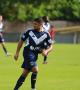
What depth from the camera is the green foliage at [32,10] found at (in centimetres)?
7819

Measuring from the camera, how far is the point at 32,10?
79.0 meters

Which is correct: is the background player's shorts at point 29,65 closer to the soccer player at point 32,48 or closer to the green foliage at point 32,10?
the soccer player at point 32,48

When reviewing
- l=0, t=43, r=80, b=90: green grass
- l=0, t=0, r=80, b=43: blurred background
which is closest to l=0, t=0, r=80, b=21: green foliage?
l=0, t=0, r=80, b=43: blurred background

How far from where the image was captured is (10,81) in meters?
18.0

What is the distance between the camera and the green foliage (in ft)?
257

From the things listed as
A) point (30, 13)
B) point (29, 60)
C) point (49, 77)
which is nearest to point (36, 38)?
point (29, 60)

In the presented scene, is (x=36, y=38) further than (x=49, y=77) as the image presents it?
No

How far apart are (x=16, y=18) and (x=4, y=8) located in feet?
6.93

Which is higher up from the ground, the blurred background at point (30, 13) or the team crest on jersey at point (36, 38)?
the team crest on jersey at point (36, 38)

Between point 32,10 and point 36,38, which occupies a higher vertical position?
point 36,38

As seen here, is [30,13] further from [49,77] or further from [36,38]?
[36,38]

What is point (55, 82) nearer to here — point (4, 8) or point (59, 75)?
point (59, 75)

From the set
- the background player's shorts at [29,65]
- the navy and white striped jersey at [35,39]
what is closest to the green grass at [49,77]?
the background player's shorts at [29,65]

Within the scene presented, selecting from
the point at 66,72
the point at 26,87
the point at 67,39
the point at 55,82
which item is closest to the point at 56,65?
the point at 66,72
